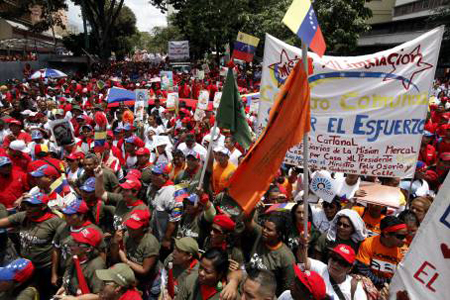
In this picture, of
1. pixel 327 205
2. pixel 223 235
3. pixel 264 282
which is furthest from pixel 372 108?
pixel 264 282

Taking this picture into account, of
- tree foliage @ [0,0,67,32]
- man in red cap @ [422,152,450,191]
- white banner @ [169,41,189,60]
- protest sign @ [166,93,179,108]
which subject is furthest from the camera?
tree foliage @ [0,0,67,32]

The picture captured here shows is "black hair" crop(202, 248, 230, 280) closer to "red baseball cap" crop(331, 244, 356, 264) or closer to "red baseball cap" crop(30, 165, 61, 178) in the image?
"red baseball cap" crop(331, 244, 356, 264)

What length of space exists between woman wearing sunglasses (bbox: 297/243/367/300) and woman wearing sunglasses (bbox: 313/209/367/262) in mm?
547

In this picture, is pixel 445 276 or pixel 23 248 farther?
pixel 23 248

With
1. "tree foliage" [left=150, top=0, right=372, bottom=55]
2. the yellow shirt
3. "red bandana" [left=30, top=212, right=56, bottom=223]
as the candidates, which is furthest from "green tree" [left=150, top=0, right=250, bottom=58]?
"red bandana" [left=30, top=212, right=56, bottom=223]

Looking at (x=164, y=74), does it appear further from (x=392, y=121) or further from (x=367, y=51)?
(x=367, y=51)

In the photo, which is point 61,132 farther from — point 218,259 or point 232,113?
point 218,259

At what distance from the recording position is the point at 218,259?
8.89 ft

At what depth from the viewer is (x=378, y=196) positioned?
3842 millimetres

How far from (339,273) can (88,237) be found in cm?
226

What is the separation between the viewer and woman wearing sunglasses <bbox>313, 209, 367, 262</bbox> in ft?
10.7

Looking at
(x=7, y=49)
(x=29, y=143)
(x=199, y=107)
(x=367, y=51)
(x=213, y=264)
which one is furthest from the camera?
(x=367, y=51)

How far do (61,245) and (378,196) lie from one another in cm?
355

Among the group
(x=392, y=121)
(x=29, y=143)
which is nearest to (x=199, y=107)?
(x=29, y=143)
